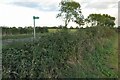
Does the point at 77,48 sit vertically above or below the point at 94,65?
above

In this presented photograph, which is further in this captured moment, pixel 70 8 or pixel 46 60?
pixel 70 8

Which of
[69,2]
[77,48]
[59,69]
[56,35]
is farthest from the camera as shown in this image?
[69,2]

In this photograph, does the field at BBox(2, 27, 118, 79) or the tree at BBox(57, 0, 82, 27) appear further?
the tree at BBox(57, 0, 82, 27)

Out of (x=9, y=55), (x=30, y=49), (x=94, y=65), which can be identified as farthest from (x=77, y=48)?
(x=9, y=55)

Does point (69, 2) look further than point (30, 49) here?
Yes

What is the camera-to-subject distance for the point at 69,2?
54156 millimetres

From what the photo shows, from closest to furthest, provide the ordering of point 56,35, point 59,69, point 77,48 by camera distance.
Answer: point 59,69 → point 56,35 → point 77,48

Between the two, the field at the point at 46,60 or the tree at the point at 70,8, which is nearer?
the field at the point at 46,60

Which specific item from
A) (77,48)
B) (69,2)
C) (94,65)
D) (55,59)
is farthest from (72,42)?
(69,2)

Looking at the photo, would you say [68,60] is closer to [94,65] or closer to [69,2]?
[94,65]

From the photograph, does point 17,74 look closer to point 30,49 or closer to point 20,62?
point 20,62

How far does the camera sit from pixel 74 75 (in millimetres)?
7414

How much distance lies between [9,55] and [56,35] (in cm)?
272

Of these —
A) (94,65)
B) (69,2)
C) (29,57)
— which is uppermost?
(69,2)
